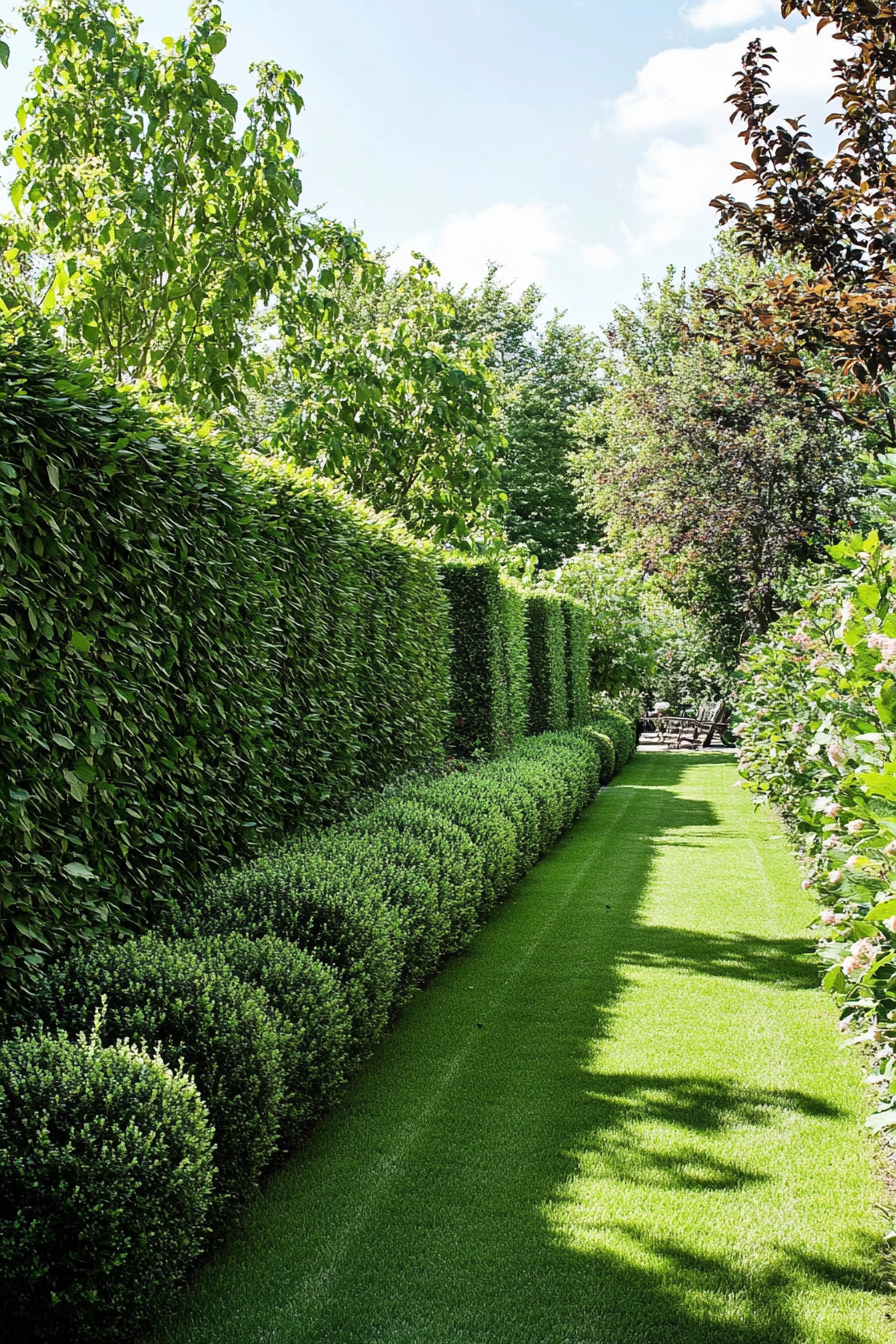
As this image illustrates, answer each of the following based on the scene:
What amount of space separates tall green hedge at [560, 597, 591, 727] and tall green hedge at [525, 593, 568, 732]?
108cm

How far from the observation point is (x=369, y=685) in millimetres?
7598

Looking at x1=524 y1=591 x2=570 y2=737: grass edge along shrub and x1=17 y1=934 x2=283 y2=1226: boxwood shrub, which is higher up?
x1=524 y1=591 x2=570 y2=737: grass edge along shrub

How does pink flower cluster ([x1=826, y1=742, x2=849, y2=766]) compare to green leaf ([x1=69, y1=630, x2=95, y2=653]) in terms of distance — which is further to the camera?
green leaf ([x1=69, y1=630, x2=95, y2=653])

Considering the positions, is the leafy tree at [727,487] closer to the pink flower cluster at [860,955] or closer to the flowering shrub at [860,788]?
the flowering shrub at [860,788]

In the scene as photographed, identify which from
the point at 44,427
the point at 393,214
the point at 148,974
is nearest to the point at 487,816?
the point at 148,974

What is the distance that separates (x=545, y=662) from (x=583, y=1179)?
37.4 feet

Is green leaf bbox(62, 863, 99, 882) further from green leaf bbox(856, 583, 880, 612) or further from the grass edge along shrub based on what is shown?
the grass edge along shrub

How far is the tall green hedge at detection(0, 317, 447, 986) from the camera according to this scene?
3.33 metres

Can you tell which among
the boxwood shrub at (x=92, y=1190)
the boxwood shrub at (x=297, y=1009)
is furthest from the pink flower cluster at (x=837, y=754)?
the boxwood shrub at (x=92, y=1190)

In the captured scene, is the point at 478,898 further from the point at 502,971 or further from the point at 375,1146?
the point at 375,1146

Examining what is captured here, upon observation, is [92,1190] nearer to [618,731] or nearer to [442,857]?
[442,857]

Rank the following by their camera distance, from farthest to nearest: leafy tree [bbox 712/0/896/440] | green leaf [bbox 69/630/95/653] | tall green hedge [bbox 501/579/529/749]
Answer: tall green hedge [bbox 501/579/529/749] → leafy tree [bbox 712/0/896/440] → green leaf [bbox 69/630/95/653]

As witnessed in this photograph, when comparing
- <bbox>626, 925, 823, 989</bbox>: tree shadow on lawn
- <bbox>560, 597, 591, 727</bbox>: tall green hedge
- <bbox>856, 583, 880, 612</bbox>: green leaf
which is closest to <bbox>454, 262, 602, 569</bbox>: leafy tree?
<bbox>560, 597, 591, 727</bbox>: tall green hedge

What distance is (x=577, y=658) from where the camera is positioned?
1766 centimetres
